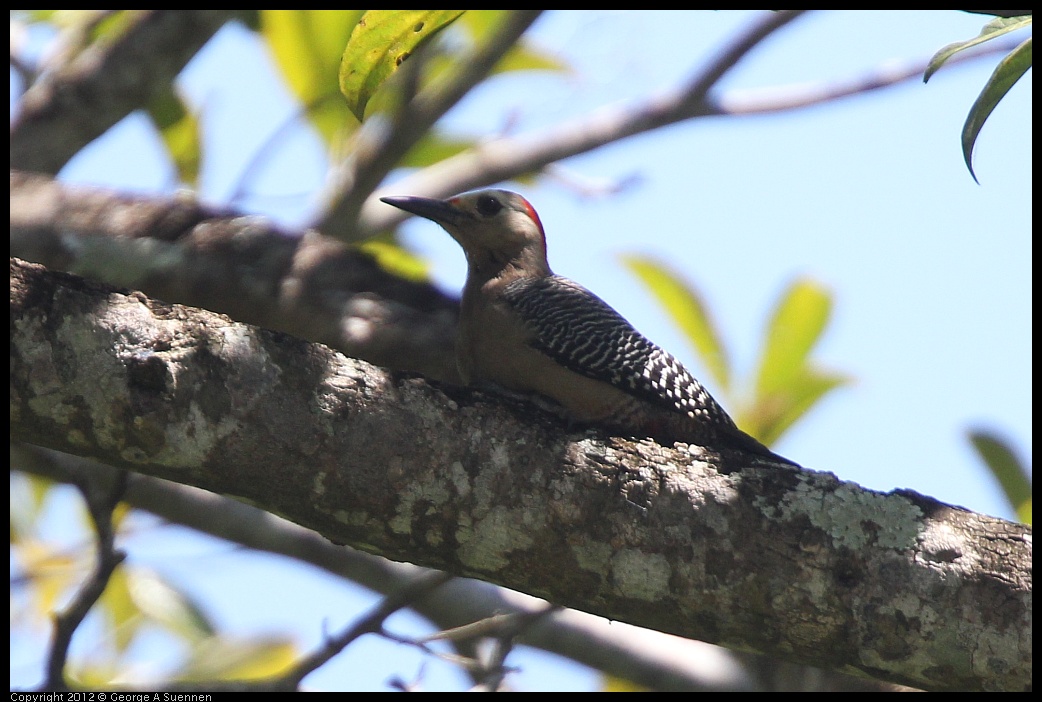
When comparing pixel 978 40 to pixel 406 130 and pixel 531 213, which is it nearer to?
pixel 531 213

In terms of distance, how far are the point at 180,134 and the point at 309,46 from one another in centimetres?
116

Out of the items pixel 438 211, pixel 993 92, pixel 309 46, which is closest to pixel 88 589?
pixel 438 211

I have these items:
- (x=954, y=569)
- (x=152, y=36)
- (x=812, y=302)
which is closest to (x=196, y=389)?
(x=954, y=569)

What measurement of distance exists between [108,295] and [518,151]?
4091mm

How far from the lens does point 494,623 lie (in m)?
4.27

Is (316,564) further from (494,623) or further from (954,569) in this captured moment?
(954,569)

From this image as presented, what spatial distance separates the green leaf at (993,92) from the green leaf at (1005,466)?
330cm

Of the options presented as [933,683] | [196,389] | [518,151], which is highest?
[518,151]

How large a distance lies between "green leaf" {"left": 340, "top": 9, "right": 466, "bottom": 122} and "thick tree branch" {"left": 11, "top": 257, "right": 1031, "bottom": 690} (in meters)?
0.80

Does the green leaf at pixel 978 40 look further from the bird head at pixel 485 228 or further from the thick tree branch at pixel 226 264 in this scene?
the bird head at pixel 485 228

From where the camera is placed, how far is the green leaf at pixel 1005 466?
5.63m

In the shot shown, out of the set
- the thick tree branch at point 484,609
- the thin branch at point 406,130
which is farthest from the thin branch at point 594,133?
the thick tree branch at point 484,609
